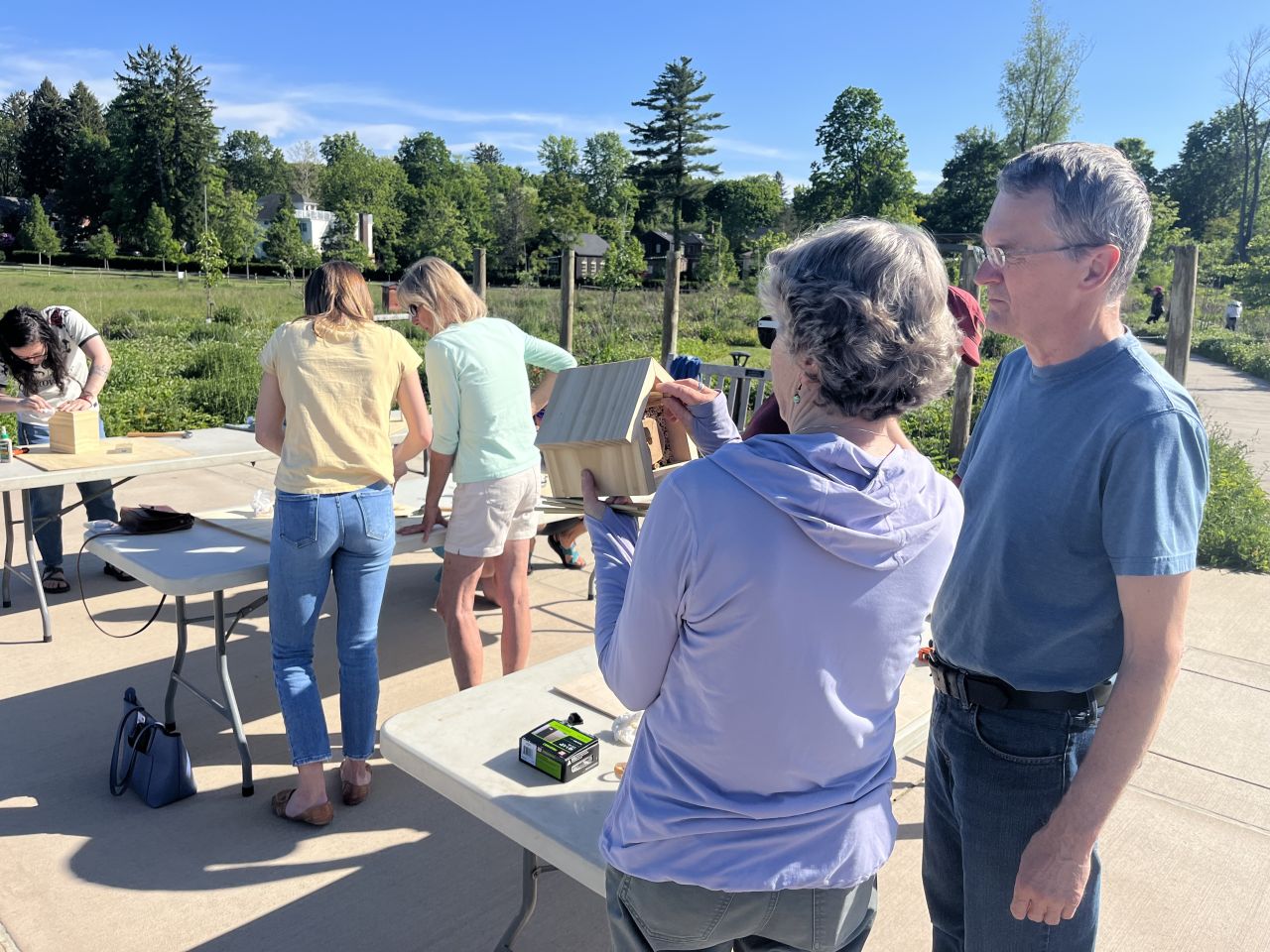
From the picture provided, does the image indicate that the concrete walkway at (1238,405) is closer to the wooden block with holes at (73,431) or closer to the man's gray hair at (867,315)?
→ the man's gray hair at (867,315)

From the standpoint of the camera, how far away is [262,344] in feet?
59.6

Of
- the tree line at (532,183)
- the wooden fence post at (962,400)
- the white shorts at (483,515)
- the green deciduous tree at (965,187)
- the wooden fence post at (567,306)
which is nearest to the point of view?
the white shorts at (483,515)

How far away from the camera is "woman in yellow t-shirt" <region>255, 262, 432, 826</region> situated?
288 centimetres

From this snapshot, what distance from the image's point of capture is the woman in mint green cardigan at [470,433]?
10.4 feet

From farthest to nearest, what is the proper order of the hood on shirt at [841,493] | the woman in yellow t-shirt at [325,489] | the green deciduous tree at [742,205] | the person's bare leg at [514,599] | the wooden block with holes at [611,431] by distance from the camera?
the green deciduous tree at [742,205] → the person's bare leg at [514,599] → the woman in yellow t-shirt at [325,489] → the wooden block with holes at [611,431] → the hood on shirt at [841,493]

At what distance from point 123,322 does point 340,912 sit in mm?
22279

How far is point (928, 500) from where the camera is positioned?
125cm

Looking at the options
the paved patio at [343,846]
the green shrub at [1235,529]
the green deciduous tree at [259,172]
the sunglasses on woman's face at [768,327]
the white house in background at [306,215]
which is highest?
the green deciduous tree at [259,172]

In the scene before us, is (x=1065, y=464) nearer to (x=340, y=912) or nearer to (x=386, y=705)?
(x=340, y=912)

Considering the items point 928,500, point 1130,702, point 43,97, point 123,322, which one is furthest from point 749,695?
point 43,97

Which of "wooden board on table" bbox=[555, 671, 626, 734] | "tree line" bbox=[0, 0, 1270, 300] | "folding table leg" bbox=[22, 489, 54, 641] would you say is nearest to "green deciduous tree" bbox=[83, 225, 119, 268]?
"tree line" bbox=[0, 0, 1270, 300]

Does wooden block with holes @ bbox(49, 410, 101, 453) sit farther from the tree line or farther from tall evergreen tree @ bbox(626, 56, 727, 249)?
tall evergreen tree @ bbox(626, 56, 727, 249)

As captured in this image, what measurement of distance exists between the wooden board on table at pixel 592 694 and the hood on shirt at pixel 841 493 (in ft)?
4.10

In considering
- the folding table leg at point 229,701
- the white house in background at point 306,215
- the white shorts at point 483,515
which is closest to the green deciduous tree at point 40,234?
the white house in background at point 306,215
